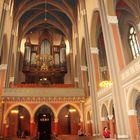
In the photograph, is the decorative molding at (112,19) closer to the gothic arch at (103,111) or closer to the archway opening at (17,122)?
the gothic arch at (103,111)

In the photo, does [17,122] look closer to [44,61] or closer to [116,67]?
[44,61]

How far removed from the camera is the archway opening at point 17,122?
67.8 feet

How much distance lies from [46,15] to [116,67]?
1811 centimetres

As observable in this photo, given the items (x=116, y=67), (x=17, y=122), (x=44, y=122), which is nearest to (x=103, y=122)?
(x=116, y=67)

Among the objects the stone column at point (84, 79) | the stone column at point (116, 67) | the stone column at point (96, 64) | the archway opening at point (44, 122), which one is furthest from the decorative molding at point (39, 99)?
the stone column at point (116, 67)

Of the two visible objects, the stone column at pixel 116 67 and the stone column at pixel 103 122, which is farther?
the stone column at pixel 103 122

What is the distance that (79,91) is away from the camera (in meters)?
20.0

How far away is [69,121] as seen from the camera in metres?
22.8

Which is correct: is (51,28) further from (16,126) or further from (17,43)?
(16,126)

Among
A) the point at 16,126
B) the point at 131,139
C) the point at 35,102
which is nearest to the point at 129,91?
the point at 131,139

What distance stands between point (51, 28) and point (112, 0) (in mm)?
16981

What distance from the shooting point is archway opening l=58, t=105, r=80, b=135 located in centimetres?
2173

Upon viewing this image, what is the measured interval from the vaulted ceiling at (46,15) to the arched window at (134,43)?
285 inches

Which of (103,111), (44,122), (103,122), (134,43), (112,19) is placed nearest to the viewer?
(112,19)
